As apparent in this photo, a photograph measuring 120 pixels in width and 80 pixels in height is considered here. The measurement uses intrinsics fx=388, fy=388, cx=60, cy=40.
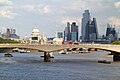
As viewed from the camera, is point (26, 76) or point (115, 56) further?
point (115, 56)

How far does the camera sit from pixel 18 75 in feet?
196

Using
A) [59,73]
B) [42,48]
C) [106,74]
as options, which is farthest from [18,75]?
[42,48]

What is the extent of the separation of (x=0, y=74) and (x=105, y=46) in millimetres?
38975

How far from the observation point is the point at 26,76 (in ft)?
192

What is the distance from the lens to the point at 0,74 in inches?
2391

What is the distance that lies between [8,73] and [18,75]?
10.1 ft

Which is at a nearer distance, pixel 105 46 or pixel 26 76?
pixel 26 76

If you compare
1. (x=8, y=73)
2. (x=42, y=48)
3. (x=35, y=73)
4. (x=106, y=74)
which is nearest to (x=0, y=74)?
(x=8, y=73)

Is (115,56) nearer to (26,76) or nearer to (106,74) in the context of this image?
(106,74)

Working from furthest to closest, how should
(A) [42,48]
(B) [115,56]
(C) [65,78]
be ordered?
(B) [115,56] < (A) [42,48] < (C) [65,78]

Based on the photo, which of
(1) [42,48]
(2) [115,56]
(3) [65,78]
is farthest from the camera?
(2) [115,56]

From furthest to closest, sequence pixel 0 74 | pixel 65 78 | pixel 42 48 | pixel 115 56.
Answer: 1. pixel 115 56
2. pixel 42 48
3. pixel 0 74
4. pixel 65 78

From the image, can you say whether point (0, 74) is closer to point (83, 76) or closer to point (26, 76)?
point (26, 76)

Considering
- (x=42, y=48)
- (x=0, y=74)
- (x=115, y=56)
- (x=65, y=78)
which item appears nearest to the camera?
(x=65, y=78)
